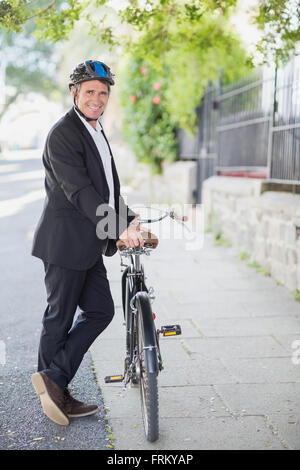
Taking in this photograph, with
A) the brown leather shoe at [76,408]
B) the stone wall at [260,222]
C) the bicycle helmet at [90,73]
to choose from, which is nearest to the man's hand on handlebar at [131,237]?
the bicycle helmet at [90,73]

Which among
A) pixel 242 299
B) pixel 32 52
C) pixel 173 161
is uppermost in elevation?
pixel 32 52

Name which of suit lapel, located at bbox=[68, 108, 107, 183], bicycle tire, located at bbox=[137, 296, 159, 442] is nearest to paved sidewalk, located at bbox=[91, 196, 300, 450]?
bicycle tire, located at bbox=[137, 296, 159, 442]

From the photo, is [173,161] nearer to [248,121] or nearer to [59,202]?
[248,121]

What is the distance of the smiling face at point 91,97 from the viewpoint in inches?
133

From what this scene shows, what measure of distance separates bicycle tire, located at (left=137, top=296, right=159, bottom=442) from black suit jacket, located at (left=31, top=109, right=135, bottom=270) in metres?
0.42

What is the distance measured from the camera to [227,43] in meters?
7.12

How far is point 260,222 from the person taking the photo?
25.6 ft

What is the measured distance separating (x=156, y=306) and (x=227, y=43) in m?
3.28

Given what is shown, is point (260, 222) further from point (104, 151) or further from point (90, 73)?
point (90, 73)

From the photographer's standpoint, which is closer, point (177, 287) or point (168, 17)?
point (168, 17)

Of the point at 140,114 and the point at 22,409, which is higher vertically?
the point at 140,114
